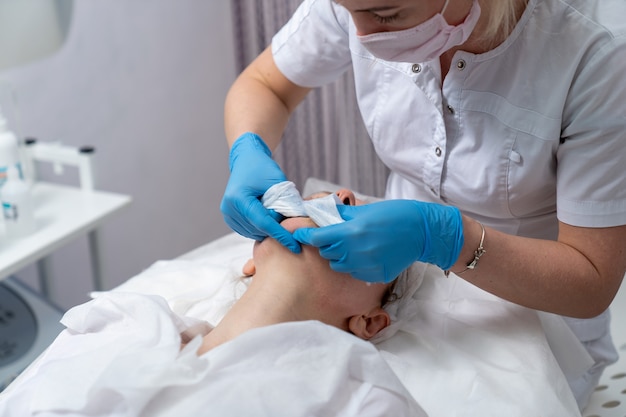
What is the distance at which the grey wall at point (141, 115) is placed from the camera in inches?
90.4

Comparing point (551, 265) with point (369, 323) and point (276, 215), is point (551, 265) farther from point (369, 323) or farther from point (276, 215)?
point (276, 215)

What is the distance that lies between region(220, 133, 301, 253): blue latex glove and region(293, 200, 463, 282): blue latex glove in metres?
0.05

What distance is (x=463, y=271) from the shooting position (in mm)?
1195

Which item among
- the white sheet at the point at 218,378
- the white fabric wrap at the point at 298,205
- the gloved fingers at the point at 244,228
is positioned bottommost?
the white sheet at the point at 218,378

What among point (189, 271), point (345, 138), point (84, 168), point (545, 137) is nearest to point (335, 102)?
point (345, 138)

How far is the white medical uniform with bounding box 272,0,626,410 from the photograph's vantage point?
116 centimetres

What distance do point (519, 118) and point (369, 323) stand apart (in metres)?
0.43

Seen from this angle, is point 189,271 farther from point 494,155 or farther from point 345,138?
point 345,138

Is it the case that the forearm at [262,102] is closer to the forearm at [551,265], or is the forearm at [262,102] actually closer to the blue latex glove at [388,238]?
the blue latex glove at [388,238]

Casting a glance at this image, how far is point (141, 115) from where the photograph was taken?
257cm

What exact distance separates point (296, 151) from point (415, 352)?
1.32 m

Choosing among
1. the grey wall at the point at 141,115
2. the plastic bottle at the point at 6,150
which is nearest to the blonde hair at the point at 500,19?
the plastic bottle at the point at 6,150

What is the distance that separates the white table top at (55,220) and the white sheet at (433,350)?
0.38 meters

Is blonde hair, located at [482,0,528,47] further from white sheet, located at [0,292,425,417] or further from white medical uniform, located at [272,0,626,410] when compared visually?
white sheet, located at [0,292,425,417]
